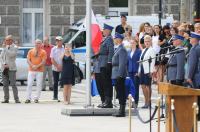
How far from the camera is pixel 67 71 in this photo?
23.7 meters

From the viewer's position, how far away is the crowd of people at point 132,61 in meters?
17.9

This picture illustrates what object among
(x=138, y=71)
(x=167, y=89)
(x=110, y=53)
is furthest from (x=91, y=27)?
(x=167, y=89)

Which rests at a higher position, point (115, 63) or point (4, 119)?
point (115, 63)

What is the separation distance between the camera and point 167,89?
42.4ft

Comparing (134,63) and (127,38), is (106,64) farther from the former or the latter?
(127,38)

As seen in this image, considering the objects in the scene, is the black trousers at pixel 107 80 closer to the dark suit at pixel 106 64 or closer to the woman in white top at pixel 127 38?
the dark suit at pixel 106 64

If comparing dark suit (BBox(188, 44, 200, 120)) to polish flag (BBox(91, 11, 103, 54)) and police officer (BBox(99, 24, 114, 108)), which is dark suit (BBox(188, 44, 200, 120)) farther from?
polish flag (BBox(91, 11, 103, 54))

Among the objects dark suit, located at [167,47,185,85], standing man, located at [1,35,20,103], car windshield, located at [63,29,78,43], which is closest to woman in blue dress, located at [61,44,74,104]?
standing man, located at [1,35,20,103]

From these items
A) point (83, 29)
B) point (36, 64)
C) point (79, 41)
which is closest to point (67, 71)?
point (36, 64)

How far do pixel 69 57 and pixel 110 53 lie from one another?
3.75 meters

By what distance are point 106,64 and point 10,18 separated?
23.7 meters

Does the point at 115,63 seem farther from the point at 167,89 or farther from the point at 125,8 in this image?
the point at 125,8

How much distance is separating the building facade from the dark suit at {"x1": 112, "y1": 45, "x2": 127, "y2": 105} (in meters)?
23.8

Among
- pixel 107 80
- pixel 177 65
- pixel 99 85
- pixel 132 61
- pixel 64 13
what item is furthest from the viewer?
pixel 64 13
